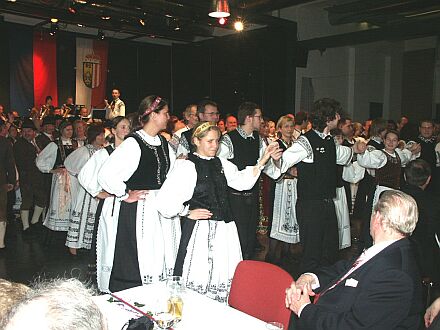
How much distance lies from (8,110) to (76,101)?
192 cm

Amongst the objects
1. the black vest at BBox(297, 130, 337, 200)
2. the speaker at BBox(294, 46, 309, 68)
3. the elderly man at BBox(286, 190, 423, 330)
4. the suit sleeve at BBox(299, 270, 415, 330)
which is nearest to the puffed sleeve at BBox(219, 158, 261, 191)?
the black vest at BBox(297, 130, 337, 200)

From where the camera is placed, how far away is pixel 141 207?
3.50 meters

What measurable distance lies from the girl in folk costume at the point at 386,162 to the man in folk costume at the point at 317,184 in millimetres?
549

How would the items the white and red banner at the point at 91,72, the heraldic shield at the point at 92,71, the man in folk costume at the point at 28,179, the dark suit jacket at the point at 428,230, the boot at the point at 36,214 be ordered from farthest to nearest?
1. the heraldic shield at the point at 92,71
2. the white and red banner at the point at 91,72
3. the boot at the point at 36,214
4. the man in folk costume at the point at 28,179
5. the dark suit jacket at the point at 428,230

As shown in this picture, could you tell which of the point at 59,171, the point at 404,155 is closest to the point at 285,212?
the point at 404,155

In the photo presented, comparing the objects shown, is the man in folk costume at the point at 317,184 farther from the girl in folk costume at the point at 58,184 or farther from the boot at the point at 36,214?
the boot at the point at 36,214

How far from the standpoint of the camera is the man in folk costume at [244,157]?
4746mm

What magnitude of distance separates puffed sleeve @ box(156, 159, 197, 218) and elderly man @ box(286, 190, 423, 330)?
45.1 inches

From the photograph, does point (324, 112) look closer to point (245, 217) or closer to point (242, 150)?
point (242, 150)

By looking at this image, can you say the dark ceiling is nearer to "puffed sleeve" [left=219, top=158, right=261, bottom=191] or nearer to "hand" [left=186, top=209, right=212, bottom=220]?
"puffed sleeve" [left=219, top=158, right=261, bottom=191]

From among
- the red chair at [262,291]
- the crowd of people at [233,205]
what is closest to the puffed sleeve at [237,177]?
the crowd of people at [233,205]

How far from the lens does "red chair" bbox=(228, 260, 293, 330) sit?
2.29 metres

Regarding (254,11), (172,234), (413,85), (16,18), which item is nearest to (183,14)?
(254,11)

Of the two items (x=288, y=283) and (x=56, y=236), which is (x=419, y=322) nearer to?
(x=288, y=283)
